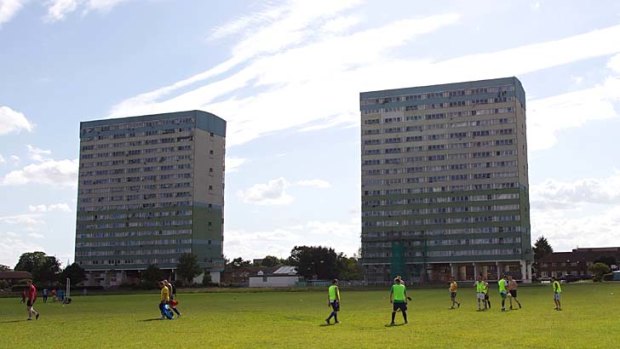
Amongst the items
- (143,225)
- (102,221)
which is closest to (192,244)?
(143,225)

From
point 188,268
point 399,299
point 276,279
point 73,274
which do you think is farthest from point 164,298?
point 73,274

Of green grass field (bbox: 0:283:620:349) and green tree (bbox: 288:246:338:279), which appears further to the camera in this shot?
green tree (bbox: 288:246:338:279)

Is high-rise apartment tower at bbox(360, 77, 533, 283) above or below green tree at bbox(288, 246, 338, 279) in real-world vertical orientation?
above

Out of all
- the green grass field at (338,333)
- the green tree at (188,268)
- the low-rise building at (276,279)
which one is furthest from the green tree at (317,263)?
the green grass field at (338,333)

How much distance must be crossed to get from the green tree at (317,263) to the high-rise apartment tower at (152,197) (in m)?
24.3

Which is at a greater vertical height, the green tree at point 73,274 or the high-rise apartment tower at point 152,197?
the high-rise apartment tower at point 152,197

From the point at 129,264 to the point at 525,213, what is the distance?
102 m

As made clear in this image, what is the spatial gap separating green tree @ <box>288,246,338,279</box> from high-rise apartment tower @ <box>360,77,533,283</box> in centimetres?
856

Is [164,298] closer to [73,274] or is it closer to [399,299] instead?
[399,299]

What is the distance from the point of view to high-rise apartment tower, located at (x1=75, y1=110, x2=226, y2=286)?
18575 centimetres

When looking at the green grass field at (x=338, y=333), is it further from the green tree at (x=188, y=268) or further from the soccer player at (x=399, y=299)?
the green tree at (x=188, y=268)

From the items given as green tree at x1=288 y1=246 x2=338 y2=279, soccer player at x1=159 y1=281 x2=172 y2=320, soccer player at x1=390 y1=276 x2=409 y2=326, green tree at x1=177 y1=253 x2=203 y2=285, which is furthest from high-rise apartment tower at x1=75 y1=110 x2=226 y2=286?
soccer player at x1=390 y1=276 x2=409 y2=326

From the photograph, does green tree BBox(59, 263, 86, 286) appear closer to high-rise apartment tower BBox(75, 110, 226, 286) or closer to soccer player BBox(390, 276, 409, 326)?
high-rise apartment tower BBox(75, 110, 226, 286)

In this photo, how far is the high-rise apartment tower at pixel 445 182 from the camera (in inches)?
6471
